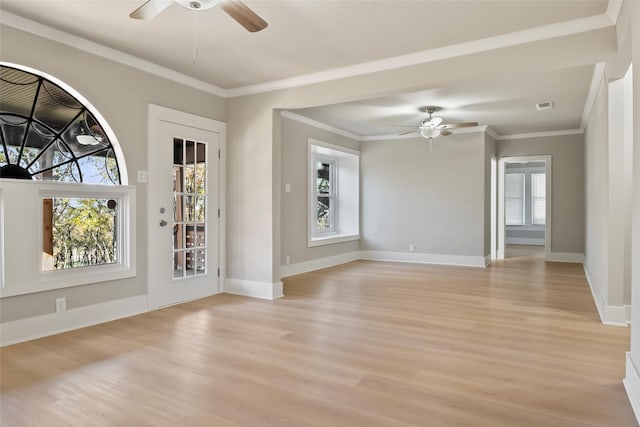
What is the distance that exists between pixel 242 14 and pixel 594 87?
4.40 metres

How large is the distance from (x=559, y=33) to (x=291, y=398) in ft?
11.3

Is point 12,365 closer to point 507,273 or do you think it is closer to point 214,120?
point 214,120

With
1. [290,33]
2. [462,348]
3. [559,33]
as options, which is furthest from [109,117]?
[559,33]

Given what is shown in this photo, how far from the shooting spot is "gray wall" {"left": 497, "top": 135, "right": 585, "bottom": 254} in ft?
26.0

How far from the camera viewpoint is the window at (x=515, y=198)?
39.3 ft

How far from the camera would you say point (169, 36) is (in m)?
3.59

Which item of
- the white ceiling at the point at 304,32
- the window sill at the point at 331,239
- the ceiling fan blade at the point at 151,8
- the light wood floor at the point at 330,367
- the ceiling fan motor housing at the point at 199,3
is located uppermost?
the white ceiling at the point at 304,32

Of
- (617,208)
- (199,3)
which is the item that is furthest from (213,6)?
(617,208)

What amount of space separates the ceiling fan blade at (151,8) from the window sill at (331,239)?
477 centimetres

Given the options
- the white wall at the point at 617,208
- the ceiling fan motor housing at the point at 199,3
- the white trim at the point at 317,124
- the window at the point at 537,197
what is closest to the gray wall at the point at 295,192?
the white trim at the point at 317,124

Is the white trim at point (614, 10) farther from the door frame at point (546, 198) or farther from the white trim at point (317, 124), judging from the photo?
the door frame at point (546, 198)

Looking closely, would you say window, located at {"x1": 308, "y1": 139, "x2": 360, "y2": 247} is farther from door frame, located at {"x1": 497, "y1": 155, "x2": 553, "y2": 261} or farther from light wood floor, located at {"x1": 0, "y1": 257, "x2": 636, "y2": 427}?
light wood floor, located at {"x1": 0, "y1": 257, "x2": 636, "y2": 427}

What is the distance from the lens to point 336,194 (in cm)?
852

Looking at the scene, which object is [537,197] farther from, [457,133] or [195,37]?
[195,37]
